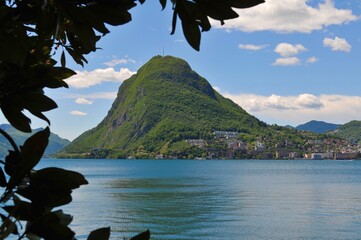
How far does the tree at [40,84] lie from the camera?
2.34ft

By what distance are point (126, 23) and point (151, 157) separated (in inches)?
7743

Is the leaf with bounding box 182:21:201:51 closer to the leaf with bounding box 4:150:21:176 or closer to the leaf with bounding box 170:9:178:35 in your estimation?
the leaf with bounding box 170:9:178:35

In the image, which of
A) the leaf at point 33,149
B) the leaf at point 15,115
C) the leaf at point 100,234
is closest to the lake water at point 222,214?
the leaf at point 15,115

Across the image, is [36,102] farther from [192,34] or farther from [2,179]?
[192,34]

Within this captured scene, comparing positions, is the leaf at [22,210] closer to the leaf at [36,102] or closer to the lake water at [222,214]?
the leaf at [36,102]

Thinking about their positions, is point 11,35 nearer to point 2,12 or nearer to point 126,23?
point 2,12

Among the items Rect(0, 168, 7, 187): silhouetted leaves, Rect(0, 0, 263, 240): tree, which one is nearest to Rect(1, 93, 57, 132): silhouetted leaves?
Rect(0, 0, 263, 240): tree

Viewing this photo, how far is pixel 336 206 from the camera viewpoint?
5053 cm

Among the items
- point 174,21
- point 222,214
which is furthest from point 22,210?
point 222,214

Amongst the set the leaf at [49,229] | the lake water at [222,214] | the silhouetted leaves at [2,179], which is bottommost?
the lake water at [222,214]

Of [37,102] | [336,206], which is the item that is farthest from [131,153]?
[37,102]

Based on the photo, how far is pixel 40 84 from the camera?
87 cm

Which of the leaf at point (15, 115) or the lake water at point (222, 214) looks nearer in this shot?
the leaf at point (15, 115)

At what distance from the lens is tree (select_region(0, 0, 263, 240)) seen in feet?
2.34
